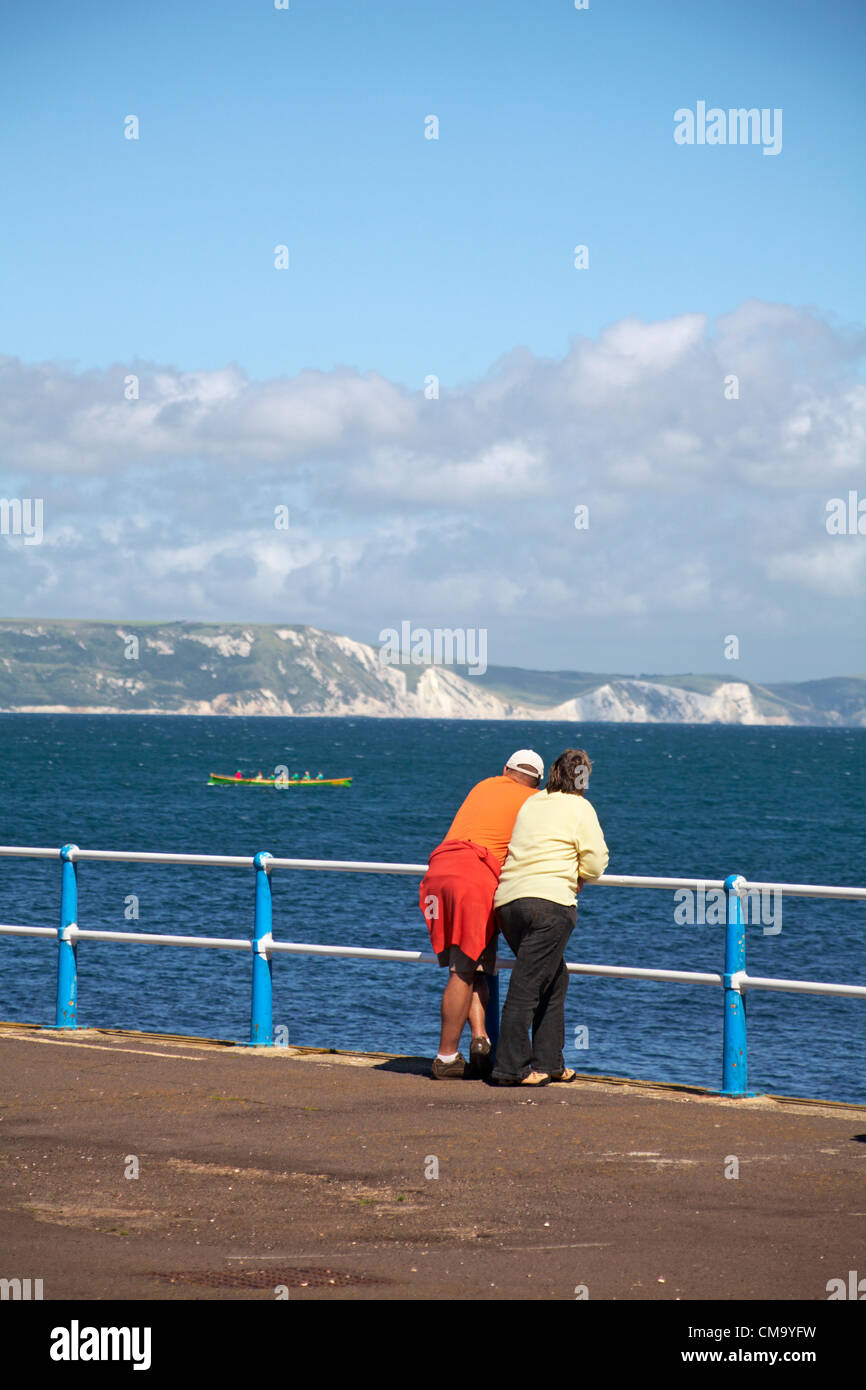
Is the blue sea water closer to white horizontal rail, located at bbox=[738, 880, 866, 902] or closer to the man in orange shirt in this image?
the man in orange shirt

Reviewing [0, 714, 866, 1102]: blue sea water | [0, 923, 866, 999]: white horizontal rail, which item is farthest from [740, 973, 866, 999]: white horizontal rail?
[0, 714, 866, 1102]: blue sea water

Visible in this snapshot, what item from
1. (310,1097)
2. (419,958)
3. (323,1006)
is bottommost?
(323,1006)

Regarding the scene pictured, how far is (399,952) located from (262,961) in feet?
3.66

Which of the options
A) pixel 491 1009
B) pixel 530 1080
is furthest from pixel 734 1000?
pixel 491 1009

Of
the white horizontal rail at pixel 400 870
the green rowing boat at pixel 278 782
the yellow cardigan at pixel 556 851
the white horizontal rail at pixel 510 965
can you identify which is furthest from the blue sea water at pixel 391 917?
the yellow cardigan at pixel 556 851

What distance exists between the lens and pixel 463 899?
8102 mm

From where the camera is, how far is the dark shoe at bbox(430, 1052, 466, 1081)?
324 inches

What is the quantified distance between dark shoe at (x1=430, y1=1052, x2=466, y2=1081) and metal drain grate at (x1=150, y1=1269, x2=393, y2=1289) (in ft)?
10.6

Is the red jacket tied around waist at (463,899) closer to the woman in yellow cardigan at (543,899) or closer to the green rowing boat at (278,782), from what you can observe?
the woman in yellow cardigan at (543,899)

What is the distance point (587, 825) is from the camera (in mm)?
7977

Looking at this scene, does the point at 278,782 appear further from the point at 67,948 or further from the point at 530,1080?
the point at 530,1080
